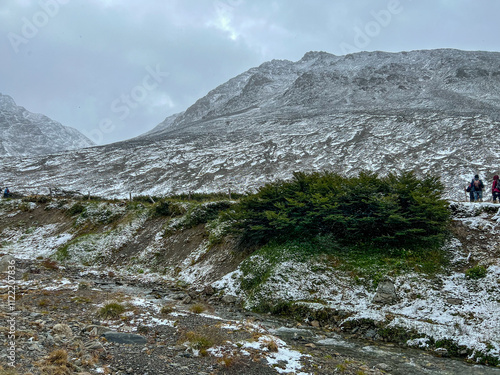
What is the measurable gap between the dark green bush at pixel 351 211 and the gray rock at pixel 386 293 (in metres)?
2.46

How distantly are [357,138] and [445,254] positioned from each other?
237 feet

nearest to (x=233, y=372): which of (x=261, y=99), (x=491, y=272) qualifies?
(x=491, y=272)

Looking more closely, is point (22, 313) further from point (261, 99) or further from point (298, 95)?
point (261, 99)

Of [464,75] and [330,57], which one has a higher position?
[330,57]

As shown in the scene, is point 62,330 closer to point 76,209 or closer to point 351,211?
point 351,211

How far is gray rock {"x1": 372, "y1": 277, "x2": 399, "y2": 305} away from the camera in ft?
39.3

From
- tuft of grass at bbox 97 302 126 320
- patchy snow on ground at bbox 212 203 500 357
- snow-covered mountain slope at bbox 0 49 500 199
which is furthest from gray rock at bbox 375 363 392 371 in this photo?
snow-covered mountain slope at bbox 0 49 500 199

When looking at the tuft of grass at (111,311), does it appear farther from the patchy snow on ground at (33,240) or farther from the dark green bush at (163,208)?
the patchy snow on ground at (33,240)

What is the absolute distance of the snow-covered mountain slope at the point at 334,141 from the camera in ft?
217

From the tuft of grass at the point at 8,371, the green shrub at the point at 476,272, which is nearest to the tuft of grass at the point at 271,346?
the tuft of grass at the point at 8,371

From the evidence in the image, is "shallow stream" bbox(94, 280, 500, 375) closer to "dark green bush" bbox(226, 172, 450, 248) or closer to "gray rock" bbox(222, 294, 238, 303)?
"gray rock" bbox(222, 294, 238, 303)

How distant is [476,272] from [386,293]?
3291 mm

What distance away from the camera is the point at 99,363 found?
7.18m

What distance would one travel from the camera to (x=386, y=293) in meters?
12.2
